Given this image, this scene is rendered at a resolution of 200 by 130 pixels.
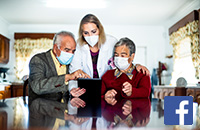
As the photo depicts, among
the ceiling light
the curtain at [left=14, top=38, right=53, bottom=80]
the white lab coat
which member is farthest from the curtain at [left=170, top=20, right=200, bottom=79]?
the curtain at [left=14, top=38, right=53, bottom=80]

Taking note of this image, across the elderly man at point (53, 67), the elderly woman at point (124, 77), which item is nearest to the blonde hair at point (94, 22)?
the elderly man at point (53, 67)

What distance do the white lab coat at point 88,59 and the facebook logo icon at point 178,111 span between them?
3.49ft

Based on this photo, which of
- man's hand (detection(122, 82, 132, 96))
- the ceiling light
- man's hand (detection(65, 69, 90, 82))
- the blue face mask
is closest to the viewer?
man's hand (detection(122, 82, 132, 96))

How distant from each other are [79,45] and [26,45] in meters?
6.02

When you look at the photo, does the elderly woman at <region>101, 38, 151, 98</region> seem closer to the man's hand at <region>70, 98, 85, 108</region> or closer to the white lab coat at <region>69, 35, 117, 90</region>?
the white lab coat at <region>69, 35, 117, 90</region>

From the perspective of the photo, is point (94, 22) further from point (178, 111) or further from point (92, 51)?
point (178, 111)

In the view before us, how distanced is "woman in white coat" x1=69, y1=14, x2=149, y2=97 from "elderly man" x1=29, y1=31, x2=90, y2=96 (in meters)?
0.09

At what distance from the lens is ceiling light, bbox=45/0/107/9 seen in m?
5.09

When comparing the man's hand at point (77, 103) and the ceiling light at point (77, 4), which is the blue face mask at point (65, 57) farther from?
the ceiling light at point (77, 4)

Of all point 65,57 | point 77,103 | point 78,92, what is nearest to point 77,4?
point 65,57

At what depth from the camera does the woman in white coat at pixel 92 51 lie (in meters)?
1.54

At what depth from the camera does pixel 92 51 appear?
5.38 feet

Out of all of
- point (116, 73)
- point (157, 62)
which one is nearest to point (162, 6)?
point (157, 62)

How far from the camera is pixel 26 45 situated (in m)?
7.18
